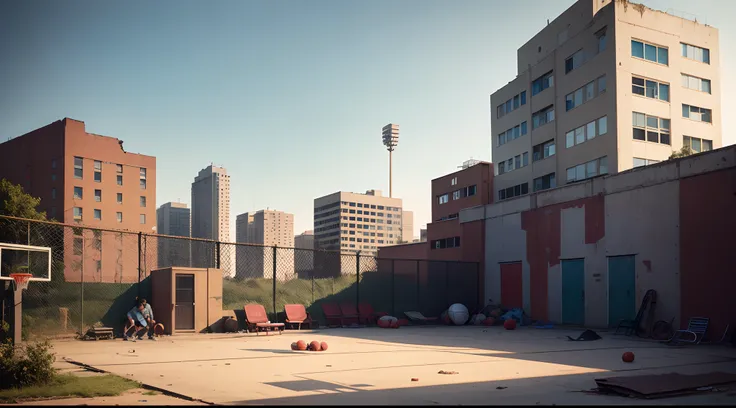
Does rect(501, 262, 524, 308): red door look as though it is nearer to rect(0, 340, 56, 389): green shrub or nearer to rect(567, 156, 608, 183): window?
rect(567, 156, 608, 183): window

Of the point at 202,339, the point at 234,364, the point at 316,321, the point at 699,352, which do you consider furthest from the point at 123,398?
the point at 316,321

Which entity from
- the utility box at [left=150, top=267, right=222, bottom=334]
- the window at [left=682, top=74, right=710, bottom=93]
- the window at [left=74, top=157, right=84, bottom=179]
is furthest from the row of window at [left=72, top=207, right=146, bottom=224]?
the window at [left=682, top=74, right=710, bottom=93]

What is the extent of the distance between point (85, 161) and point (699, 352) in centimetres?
8448

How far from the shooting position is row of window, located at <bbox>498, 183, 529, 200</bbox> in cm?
5131

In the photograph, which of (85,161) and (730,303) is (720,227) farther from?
(85,161)

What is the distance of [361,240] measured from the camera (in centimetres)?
19988

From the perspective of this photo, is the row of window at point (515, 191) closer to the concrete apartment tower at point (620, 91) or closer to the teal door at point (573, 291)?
the concrete apartment tower at point (620, 91)

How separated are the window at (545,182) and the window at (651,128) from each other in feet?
26.7

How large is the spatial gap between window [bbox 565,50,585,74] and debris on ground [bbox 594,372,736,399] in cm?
3794

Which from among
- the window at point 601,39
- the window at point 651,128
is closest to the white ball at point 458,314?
the window at point 651,128

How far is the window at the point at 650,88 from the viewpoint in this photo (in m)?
40.6

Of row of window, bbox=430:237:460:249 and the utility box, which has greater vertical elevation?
row of window, bbox=430:237:460:249

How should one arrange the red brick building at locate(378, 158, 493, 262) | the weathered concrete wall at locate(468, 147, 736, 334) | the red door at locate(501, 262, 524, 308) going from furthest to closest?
the red brick building at locate(378, 158, 493, 262), the red door at locate(501, 262, 524, 308), the weathered concrete wall at locate(468, 147, 736, 334)

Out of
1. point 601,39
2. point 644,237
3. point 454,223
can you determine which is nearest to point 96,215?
point 454,223
